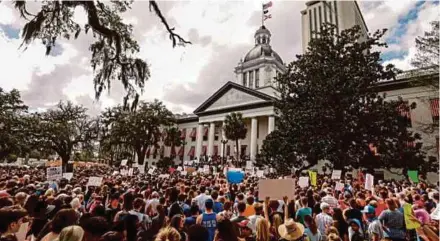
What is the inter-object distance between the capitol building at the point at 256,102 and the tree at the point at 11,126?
22.7 m

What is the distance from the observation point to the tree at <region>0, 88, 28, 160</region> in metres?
20.3

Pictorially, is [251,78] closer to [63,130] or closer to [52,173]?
[63,130]

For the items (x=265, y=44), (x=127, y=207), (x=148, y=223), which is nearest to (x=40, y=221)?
(x=127, y=207)

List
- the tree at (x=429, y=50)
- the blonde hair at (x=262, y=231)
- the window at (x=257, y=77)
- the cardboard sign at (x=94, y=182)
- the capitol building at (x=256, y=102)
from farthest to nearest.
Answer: the window at (x=257, y=77) → the capitol building at (x=256, y=102) → the tree at (x=429, y=50) → the cardboard sign at (x=94, y=182) → the blonde hair at (x=262, y=231)

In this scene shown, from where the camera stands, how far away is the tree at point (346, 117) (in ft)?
69.5

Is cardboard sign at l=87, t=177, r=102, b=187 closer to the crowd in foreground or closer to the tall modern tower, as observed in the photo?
the crowd in foreground

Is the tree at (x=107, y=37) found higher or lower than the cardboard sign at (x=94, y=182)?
higher

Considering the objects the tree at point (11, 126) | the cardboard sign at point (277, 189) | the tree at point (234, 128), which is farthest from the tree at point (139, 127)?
the cardboard sign at point (277, 189)

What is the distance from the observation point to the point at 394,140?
22.1m

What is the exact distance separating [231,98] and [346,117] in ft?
90.0

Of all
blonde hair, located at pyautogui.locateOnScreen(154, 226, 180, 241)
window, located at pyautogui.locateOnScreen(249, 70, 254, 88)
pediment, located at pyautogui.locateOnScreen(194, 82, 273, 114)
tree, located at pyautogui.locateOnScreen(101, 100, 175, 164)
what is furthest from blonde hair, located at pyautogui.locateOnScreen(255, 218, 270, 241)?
window, located at pyautogui.locateOnScreen(249, 70, 254, 88)

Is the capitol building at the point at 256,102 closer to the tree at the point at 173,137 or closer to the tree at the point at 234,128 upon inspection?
the tree at the point at 234,128

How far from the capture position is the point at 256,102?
4281 centimetres

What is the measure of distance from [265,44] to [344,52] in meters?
45.6
